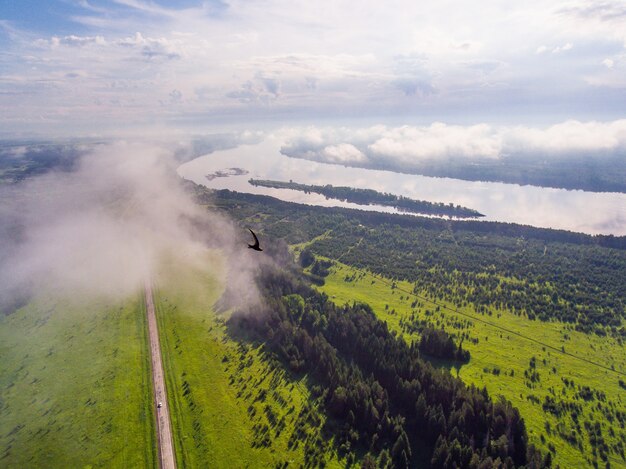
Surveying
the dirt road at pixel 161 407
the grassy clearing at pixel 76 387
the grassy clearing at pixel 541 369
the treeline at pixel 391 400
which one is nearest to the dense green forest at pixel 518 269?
the grassy clearing at pixel 541 369

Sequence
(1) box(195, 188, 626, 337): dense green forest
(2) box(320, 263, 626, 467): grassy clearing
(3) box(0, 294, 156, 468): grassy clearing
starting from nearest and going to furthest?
(3) box(0, 294, 156, 468): grassy clearing, (2) box(320, 263, 626, 467): grassy clearing, (1) box(195, 188, 626, 337): dense green forest

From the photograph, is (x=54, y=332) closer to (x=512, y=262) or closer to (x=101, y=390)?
(x=101, y=390)

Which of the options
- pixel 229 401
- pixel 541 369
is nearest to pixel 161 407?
pixel 229 401

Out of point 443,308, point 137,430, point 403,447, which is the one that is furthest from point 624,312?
point 137,430

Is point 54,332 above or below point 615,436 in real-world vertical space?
below

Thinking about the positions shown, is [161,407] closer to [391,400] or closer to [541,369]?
[391,400]

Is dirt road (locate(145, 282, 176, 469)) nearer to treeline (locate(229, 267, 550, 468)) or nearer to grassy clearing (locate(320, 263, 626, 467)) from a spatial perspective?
treeline (locate(229, 267, 550, 468))

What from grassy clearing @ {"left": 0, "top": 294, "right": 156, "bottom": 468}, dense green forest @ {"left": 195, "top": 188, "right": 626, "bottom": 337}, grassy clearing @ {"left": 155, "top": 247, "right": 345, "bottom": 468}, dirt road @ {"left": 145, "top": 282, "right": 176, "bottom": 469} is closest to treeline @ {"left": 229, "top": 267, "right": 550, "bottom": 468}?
grassy clearing @ {"left": 155, "top": 247, "right": 345, "bottom": 468}

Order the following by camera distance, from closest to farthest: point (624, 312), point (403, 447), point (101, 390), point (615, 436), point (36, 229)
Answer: point (403, 447)
point (615, 436)
point (101, 390)
point (624, 312)
point (36, 229)
